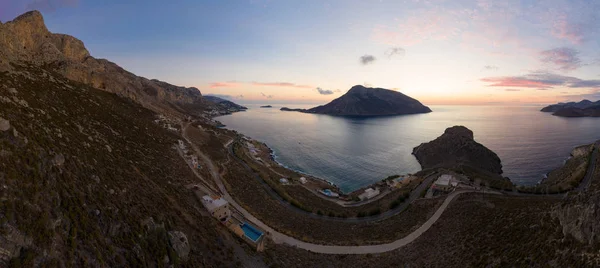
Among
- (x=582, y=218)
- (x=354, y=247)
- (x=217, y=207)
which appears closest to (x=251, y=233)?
(x=217, y=207)

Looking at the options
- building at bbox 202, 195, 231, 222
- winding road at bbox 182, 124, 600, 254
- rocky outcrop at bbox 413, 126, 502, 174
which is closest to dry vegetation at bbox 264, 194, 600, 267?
winding road at bbox 182, 124, 600, 254

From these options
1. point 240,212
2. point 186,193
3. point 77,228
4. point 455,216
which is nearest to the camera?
point 77,228

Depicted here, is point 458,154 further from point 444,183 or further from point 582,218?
point 582,218

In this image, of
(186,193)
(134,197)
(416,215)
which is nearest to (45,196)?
(134,197)

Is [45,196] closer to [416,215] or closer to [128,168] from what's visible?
[128,168]

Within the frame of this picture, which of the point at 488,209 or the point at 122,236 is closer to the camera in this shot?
the point at 122,236

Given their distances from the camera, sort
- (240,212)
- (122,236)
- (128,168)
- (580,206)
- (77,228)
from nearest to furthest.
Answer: (77,228) → (122,236) → (580,206) → (128,168) → (240,212)

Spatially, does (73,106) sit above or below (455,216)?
above

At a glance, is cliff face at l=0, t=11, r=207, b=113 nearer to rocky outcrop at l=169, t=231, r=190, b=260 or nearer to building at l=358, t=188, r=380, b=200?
rocky outcrop at l=169, t=231, r=190, b=260
